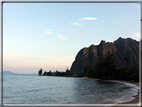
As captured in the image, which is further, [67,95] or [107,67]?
[107,67]

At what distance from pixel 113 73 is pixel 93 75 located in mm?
32755

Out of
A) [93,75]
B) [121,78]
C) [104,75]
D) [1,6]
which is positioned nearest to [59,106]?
[1,6]

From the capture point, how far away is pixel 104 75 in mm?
116750

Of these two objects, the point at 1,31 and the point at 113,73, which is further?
the point at 113,73

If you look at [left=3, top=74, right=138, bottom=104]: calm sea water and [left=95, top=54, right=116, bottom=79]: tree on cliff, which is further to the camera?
[left=95, top=54, right=116, bottom=79]: tree on cliff

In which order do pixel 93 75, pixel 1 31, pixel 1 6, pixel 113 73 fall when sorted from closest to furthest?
1. pixel 1 6
2. pixel 1 31
3. pixel 113 73
4. pixel 93 75

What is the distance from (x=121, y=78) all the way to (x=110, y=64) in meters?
19.6

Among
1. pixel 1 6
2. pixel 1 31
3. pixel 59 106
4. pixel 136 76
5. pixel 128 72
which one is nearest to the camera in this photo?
pixel 1 6

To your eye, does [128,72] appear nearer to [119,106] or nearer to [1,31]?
[119,106]

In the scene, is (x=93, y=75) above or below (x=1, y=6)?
below

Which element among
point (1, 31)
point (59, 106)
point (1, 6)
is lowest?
point (59, 106)

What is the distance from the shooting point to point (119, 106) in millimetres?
14352

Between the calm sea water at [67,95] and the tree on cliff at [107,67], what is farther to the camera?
the tree on cliff at [107,67]

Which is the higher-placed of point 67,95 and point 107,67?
point 107,67
